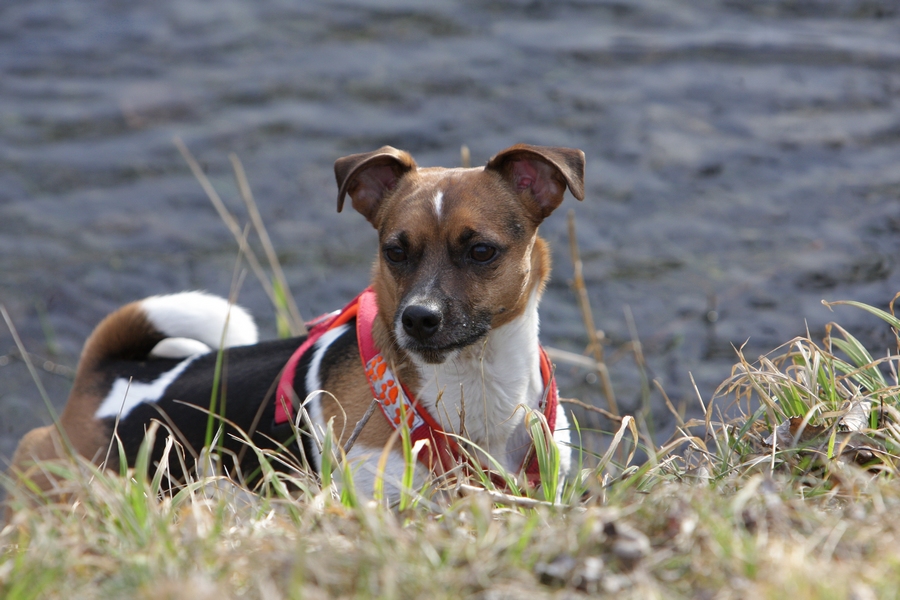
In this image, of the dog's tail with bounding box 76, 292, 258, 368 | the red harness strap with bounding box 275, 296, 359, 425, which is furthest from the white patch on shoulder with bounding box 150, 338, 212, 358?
the red harness strap with bounding box 275, 296, 359, 425

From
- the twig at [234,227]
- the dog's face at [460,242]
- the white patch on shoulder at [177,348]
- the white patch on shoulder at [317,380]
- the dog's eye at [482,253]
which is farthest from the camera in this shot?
the twig at [234,227]

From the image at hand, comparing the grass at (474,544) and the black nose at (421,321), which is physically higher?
the black nose at (421,321)

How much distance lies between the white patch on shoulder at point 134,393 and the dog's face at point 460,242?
125 centimetres

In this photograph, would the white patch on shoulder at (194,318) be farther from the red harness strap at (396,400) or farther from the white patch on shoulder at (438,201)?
the white patch on shoulder at (438,201)

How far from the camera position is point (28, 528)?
2.51 meters

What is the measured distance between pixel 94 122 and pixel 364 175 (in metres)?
5.20

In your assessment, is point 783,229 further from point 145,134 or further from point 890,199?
point 145,134

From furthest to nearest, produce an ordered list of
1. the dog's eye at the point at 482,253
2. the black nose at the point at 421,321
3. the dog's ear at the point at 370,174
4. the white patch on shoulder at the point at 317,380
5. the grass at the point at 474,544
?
the dog's ear at the point at 370,174, the white patch on shoulder at the point at 317,380, the dog's eye at the point at 482,253, the black nose at the point at 421,321, the grass at the point at 474,544

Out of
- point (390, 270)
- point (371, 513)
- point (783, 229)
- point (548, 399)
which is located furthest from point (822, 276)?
point (371, 513)

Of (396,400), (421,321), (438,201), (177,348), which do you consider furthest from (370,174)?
(177,348)

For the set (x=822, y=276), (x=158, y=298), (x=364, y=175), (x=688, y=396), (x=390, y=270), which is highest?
(x=364, y=175)

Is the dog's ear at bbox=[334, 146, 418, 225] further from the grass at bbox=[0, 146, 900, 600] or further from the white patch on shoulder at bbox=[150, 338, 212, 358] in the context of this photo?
the grass at bbox=[0, 146, 900, 600]

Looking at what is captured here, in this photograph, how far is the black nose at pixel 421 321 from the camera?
3471 mm

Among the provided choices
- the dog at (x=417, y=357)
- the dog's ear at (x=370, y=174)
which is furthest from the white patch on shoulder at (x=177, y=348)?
the dog's ear at (x=370, y=174)
